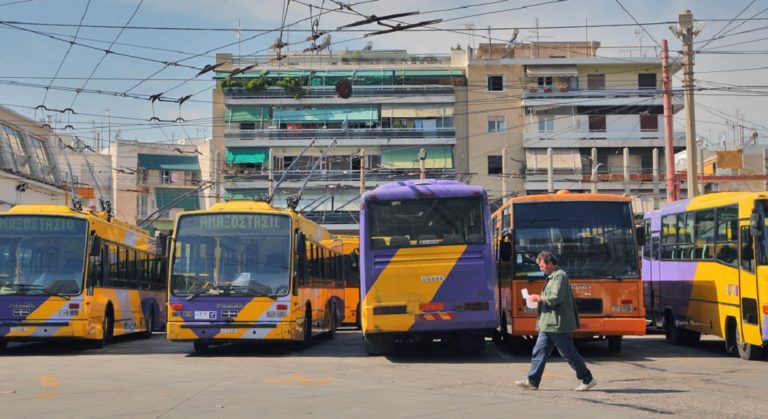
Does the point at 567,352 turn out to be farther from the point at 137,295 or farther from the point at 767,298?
the point at 137,295

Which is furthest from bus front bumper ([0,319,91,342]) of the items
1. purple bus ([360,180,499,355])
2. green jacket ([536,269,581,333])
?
green jacket ([536,269,581,333])

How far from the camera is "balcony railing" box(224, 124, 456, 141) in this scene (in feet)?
198

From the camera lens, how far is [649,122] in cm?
6128

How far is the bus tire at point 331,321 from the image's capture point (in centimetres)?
2445

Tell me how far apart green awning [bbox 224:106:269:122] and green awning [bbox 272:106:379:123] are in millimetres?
753

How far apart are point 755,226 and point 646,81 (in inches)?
1868

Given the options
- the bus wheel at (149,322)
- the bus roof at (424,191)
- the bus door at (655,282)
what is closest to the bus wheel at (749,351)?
the bus door at (655,282)

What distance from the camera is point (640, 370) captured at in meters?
15.2

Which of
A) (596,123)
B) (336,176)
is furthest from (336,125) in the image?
(596,123)

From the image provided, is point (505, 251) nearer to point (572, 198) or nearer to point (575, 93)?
point (572, 198)

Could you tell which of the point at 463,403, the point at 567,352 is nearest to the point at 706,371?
the point at 567,352

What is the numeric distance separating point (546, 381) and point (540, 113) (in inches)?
1928

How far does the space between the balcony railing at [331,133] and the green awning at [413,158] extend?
89cm

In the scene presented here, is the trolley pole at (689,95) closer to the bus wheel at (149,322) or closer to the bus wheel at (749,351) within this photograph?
the bus wheel at (749,351)
